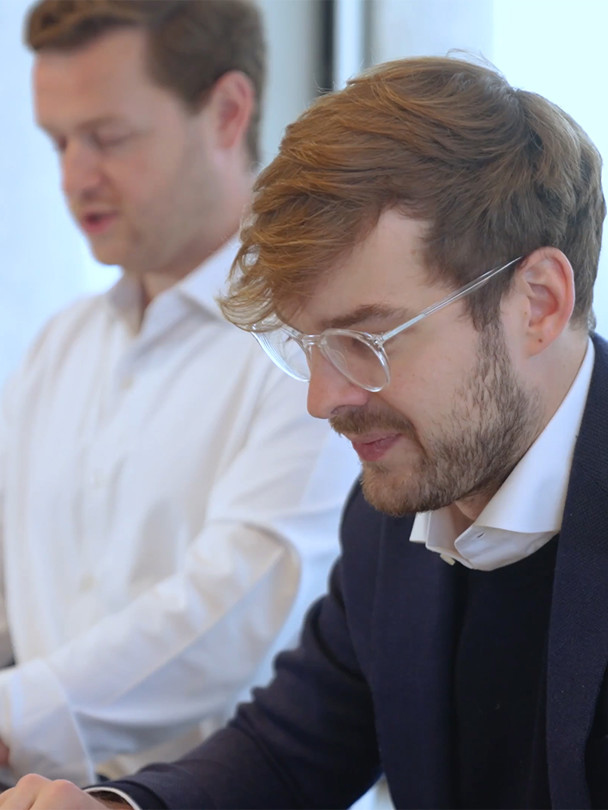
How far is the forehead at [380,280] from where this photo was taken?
3.54 ft

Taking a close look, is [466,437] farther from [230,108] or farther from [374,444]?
[230,108]

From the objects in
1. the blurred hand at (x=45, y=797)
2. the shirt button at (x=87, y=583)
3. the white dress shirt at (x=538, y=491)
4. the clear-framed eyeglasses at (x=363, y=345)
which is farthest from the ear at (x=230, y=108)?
the blurred hand at (x=45, y=797)

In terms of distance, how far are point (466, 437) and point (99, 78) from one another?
3.54 ft

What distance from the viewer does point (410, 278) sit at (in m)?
1.09

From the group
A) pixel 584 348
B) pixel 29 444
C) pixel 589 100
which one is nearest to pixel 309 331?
pixel 584 348

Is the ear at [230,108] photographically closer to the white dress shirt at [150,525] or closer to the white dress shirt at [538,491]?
the white dress shirt at [150,525]

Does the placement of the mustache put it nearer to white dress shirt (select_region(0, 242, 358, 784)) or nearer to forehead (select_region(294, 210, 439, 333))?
forehead (select_region(294, 210, 439, 333))

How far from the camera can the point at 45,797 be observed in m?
1.11

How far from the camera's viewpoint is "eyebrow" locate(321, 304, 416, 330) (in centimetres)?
109

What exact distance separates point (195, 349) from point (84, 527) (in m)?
0.34

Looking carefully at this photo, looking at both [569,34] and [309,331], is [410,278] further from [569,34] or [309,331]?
[569,34]

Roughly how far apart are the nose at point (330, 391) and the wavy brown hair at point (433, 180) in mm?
69

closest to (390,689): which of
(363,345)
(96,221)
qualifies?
(363,345)

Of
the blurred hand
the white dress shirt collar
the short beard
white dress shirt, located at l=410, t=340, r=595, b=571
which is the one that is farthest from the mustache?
the white dress shirt collar
